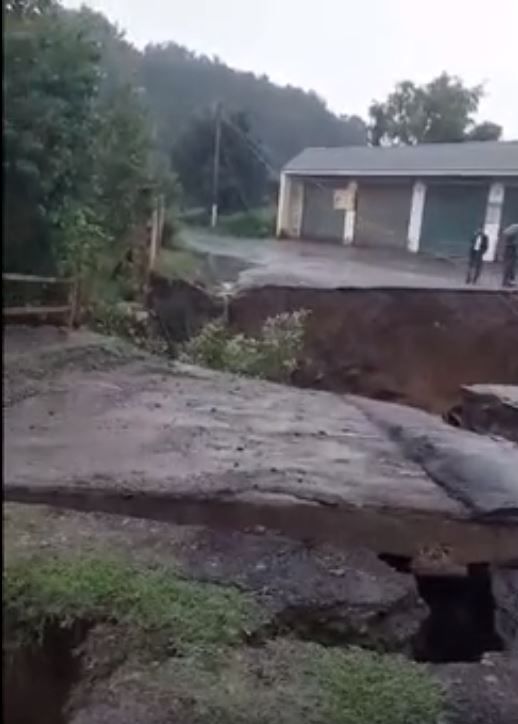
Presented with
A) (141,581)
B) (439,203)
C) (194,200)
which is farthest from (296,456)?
(194,200)

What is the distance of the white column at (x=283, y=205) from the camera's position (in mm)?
28998

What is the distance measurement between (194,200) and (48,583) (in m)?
27.2

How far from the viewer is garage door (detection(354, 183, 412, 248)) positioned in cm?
2534

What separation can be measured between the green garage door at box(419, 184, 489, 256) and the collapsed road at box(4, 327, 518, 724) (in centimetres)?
1664

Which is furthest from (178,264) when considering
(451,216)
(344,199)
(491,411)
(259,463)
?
(344,199)

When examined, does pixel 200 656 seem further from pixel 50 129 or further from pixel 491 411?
pixel 491 411

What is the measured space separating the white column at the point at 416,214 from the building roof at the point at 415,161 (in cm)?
41

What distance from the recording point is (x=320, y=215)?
94.6 ft

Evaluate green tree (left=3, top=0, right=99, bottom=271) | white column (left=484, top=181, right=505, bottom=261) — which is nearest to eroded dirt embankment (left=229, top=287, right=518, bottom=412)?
green tree (left=3, top=0, right=99, bottom=271)

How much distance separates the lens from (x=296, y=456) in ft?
18.5

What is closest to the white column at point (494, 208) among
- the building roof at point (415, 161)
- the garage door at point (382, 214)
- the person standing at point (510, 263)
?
the building roof at point (415, 161)

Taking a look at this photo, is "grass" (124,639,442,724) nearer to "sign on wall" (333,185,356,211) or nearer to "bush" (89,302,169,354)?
"bush" (89,302,169,354)

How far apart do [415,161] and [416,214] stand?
6.37 feet

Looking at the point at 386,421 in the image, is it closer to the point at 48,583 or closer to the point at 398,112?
the point at 48,583
